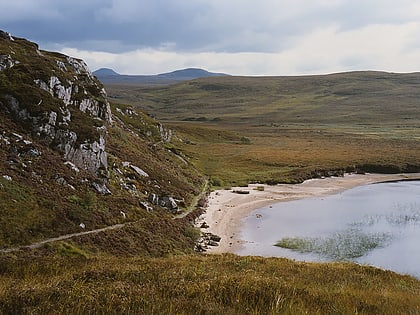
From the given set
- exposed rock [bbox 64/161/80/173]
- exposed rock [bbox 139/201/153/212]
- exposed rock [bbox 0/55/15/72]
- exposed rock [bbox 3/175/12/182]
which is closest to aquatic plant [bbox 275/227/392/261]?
exposed rock [bbox 139/201/153/212]

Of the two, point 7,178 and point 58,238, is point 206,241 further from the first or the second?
point 7,178

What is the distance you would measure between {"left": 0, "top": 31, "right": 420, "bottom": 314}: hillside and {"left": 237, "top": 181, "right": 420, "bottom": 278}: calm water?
712cm

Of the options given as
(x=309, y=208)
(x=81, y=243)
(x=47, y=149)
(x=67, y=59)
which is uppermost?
(x=67, y=59)

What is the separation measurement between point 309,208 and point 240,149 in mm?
50060

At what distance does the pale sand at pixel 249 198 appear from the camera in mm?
38778

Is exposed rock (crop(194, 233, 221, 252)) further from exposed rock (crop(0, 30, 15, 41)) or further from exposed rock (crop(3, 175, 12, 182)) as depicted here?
exposed rock (crop(0, 30, 15, 41))

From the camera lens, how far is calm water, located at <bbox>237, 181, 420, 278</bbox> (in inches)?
1299

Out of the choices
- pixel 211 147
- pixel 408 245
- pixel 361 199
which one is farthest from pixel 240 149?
pixel 408 245

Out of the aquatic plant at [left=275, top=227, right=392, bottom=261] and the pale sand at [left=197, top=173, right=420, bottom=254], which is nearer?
the aquatic plant at [left=275, top=227, right=392, bottom=261]

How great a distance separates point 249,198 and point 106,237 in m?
30.2

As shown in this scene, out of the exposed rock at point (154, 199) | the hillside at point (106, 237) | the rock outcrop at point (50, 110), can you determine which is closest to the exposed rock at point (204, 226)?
the hillside at point (106, 237)

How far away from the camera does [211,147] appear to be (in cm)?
10212

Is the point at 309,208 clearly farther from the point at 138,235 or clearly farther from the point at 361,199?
the point at 138,235

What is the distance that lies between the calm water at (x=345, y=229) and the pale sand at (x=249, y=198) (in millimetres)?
1321
